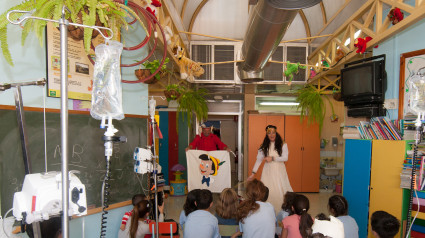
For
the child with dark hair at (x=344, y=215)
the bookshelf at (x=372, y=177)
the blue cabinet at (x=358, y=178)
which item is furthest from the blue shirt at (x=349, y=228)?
the blue cabinet at (x=358, y=178)

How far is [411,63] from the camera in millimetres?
2758

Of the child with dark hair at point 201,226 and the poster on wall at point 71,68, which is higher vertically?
the poster on wall at point 71,68

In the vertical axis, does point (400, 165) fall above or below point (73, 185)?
below

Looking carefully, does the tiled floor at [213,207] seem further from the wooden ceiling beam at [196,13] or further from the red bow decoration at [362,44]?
the wooden ceiling beam at [196,13]

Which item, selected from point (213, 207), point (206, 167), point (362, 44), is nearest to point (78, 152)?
point (206, 167)

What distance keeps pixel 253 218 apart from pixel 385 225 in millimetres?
1055

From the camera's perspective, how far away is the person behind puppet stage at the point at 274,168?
344 centimetres

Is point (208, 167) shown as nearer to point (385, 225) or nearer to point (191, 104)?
point (191, 104)

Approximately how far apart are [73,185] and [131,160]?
177cm

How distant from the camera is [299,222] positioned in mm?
2143

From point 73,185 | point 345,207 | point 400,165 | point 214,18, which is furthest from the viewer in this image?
point 214,18

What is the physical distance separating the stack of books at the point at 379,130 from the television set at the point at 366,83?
27 cm

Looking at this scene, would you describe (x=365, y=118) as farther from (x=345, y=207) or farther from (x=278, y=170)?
(x=345, y=207)

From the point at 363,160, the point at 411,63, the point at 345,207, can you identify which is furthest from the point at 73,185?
the point at 411,63
